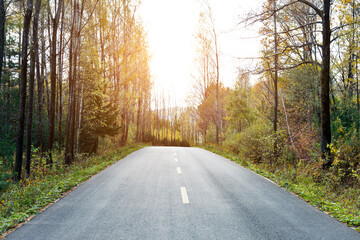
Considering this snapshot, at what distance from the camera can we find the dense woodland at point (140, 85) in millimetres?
11609

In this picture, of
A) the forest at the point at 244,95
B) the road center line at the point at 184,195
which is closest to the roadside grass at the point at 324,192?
the forest at the point at 244,95

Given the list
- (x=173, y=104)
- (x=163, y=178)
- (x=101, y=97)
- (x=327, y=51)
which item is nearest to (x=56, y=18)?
(x=101, y=97)

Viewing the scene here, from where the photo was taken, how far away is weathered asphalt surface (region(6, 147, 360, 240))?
4930 millimetres

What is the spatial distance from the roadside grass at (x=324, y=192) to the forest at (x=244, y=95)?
4cm

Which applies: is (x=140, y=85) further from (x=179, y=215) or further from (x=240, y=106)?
(x=179, y=215)

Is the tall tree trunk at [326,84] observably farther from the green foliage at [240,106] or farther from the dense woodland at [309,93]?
the green foliage at [240,106]

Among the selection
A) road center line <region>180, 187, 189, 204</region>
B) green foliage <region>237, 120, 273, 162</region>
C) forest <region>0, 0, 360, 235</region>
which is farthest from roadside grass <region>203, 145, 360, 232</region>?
green foliage <region>237, 120, 273, 162</region>

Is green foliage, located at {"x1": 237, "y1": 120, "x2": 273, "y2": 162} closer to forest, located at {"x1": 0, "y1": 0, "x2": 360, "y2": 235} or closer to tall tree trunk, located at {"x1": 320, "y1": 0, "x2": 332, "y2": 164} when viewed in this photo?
forest, located at {"x1": 0, "y1": 0, "x2": 360, "y2": 235}

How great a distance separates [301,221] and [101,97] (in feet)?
61.1

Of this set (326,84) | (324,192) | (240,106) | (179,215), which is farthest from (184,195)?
(240,106)

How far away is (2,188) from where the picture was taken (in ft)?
36.3

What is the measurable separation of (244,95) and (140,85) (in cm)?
1125

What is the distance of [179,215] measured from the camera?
596 centimetres

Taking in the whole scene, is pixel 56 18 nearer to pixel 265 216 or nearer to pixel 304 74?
pixel 304 74
